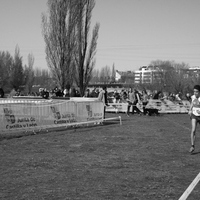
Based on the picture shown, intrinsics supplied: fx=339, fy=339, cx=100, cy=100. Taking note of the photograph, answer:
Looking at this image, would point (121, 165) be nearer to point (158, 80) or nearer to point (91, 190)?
point (91, 190)

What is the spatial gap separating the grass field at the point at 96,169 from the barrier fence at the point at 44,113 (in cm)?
123

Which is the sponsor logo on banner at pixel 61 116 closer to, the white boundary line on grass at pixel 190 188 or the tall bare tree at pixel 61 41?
the white boundary line on grass at pixel 190 188

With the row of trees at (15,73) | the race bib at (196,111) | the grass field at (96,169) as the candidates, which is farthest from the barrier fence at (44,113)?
the row of trees at (15,73)

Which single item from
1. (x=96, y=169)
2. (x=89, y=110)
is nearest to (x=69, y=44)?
(x=89, y=110)

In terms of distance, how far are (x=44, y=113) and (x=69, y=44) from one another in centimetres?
1974

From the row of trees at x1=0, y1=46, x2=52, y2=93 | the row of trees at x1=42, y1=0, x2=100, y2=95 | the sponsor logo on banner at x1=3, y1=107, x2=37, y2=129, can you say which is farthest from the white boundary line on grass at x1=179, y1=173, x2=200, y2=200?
the row of trees at x1=0, y1=46, x2=52, y2=93

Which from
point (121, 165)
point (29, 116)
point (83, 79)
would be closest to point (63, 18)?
point (83, 79)

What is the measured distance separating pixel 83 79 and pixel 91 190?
2790 centimetres

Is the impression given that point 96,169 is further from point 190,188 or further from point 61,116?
point 61,116

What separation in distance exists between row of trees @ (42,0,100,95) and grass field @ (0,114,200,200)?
71.0 feet

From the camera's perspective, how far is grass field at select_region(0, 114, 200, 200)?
528 cm

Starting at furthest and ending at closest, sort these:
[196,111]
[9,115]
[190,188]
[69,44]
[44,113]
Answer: [69,44] → [44,113] → [9,115] → [196,111] → [190,188]

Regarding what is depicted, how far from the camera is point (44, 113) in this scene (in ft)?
44.9

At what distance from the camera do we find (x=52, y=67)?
108 feet
